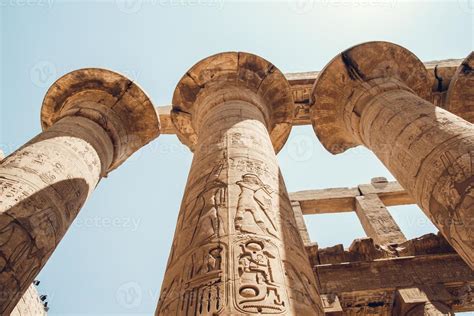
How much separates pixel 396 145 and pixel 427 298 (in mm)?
2467

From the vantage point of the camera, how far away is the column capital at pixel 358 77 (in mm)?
6820

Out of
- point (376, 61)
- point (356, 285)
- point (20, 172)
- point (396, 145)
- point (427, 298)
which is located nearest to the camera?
point (20, 172)

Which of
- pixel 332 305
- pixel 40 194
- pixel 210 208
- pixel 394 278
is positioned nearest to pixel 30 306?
pixel 40 194

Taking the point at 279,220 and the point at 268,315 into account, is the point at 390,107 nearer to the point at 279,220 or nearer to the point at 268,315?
the point at 279,220

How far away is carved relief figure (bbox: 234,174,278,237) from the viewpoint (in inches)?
114

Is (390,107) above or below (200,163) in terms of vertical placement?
above

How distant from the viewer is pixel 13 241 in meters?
3.80

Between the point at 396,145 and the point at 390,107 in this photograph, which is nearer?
the point at 396,145

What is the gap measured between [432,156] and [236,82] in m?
3.99

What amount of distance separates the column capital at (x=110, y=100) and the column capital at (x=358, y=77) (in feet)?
12.1

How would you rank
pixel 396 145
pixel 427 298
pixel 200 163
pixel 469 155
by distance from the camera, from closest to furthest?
pixel 469 155 → pixel 200 163 → pixel 396 145 → pixel 427 298

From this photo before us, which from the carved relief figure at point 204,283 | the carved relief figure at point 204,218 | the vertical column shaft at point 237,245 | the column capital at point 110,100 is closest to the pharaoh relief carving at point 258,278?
the vertical column shaft at point 237,245

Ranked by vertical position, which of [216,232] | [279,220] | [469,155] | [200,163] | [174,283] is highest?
[200,163]

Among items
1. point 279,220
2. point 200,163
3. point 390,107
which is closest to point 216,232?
point 279,220
